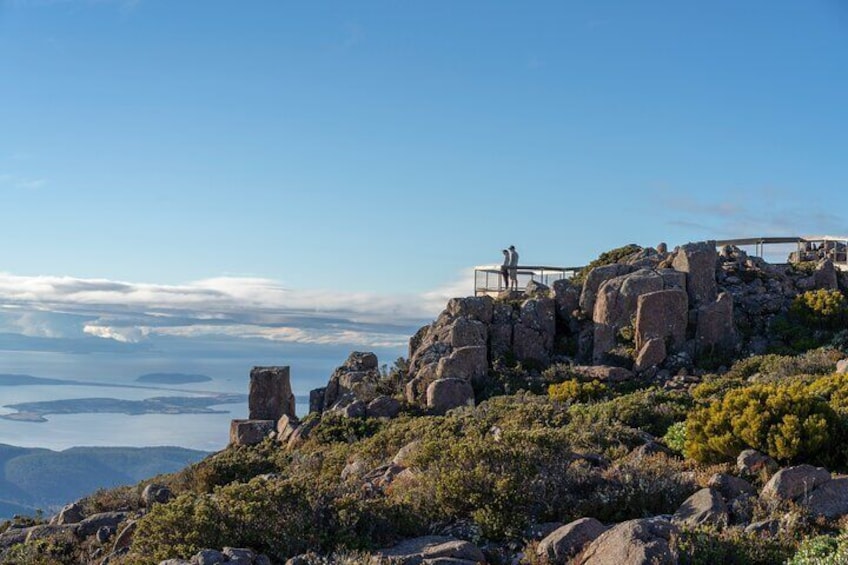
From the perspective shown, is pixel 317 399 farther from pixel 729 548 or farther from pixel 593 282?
pixel 729 548

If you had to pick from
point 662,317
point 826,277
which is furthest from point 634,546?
point 826,277

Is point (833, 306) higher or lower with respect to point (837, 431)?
higher

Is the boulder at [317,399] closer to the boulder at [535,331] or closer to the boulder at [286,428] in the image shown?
the boulder at [286,428]

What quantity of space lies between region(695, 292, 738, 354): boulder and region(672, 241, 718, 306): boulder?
1152 mm

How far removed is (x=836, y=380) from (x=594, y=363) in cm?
1165

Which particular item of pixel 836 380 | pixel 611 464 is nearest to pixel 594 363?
pixel 836 380

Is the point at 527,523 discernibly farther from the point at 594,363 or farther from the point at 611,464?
the point at 594,363

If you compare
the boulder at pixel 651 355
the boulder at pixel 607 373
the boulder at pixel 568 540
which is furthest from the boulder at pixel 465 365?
the boulder at pixel 568 540

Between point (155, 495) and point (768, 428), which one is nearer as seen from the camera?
point (768, 428)

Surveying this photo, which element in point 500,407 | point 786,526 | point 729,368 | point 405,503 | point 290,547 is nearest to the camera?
point 786,526

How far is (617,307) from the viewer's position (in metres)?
31.1

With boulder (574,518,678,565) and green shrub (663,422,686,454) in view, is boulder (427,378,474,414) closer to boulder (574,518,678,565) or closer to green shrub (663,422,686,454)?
green shrub (663,422,686,454)

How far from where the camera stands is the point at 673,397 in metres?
21.9

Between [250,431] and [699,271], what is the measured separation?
16.6m
